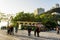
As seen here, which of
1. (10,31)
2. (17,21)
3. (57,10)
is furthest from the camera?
(57,10)

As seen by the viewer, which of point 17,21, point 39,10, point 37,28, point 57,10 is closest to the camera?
point 37,28

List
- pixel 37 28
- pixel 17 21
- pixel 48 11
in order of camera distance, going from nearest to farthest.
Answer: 1. pixel 37 28
2. pixel 17 21
3. pixel 48 11

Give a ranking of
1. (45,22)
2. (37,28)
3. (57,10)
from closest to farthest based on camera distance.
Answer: (37,28)
(45,22)
(57,10)

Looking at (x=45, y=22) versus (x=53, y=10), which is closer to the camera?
(x=45, y=22)

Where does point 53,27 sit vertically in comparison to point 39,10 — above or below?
below

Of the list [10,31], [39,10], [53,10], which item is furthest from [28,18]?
[39,10]

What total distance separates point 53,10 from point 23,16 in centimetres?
4550

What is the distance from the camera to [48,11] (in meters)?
100

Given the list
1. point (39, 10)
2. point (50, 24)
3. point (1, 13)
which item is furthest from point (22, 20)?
point (39, 10)

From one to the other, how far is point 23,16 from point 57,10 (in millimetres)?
48824

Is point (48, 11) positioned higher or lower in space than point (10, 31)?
higher

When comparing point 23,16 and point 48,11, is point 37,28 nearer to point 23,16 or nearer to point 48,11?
point 23,16

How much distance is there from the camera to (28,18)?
2430 inches

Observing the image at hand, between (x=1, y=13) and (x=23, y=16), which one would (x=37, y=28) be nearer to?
(x=23, y=16)
